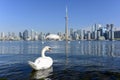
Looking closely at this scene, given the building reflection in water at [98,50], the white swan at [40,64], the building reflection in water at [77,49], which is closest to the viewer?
the white swan at [40,64]

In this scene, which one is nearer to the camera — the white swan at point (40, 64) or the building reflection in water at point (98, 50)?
the white swan at point (40, 64)

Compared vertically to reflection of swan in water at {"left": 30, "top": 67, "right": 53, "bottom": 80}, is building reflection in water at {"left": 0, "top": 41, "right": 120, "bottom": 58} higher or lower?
higher

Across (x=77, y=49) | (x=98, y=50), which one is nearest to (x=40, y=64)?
(x=98, y=50)

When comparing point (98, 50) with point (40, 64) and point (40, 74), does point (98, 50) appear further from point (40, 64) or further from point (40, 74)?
point (40, 74)

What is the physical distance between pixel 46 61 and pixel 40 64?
1.37 meters

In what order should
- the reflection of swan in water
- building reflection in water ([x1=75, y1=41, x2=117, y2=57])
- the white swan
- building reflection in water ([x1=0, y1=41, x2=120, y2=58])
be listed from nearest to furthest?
the reflection of swan in water → the white swan → building reflection in water ([x1=75, y1=41, x2=117, y2=57]) → building reflection in water ([x1=0, y1=41, x2=120, y2=58])

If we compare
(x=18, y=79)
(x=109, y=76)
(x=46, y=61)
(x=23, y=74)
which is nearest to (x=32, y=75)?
(x=23, y=74)

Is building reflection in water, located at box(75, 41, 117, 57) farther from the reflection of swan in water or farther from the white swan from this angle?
the reflection of swan in water

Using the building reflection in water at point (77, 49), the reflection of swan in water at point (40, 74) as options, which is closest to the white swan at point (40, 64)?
the reflection of swan in water at point (40, 74)

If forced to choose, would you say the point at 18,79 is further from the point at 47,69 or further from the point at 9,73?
the point at 47,69

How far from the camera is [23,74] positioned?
2181 cm

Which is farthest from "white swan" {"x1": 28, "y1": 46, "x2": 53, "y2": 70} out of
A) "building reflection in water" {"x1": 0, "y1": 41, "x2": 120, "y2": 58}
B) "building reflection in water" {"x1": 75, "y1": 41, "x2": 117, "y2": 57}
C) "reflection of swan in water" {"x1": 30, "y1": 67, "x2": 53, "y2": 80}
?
"building reflection in water" {"x1": 75, "y1": 41, "x2": 117, "y2": 57}

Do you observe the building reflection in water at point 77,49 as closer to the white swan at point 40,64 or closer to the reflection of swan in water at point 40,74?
the white swan at point 40,64

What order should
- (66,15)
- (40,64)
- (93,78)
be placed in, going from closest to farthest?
(93,78) < (40,64) < (66,15)
